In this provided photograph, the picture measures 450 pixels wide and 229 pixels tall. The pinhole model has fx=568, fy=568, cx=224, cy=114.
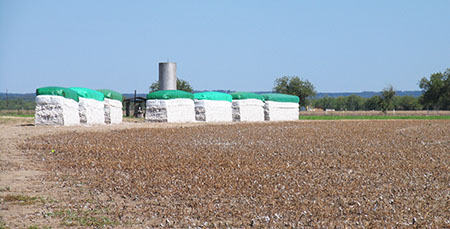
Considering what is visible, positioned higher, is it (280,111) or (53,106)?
(53,106)

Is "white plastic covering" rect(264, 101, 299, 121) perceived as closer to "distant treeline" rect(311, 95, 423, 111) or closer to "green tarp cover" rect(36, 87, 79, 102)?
"green tarp cover" rect(36, 87, 79, 102)

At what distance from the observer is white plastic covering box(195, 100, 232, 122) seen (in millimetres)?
47156

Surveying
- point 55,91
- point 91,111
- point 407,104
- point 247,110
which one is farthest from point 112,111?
point 407,104

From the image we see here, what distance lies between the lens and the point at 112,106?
43.4 m

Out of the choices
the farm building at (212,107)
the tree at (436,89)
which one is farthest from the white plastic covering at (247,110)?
the tree at (436,89)

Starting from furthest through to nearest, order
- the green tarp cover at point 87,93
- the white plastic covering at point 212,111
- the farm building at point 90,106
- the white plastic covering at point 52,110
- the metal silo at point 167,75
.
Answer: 1. the metal silo at point 167,75
2. the white plastic covering at point 212,111
3. the farm building at point 90,106
4. the green tarp cover at point 87,93
5. the white plastic covering at point 52,110

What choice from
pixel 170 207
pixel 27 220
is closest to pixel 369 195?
pixel 170 207

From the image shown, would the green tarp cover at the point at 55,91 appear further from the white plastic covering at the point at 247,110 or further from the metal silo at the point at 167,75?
the white plastic covering at the point at 247,110

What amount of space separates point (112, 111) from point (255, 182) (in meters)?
31.5

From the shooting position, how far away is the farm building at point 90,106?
3844cm

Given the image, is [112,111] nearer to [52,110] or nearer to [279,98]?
[52,110]

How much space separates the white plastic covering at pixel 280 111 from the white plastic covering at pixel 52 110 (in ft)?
78.1

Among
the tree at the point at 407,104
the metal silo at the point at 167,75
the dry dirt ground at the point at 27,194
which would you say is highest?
the metal silo at the point at 167,75

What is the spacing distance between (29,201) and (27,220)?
1578 mm
